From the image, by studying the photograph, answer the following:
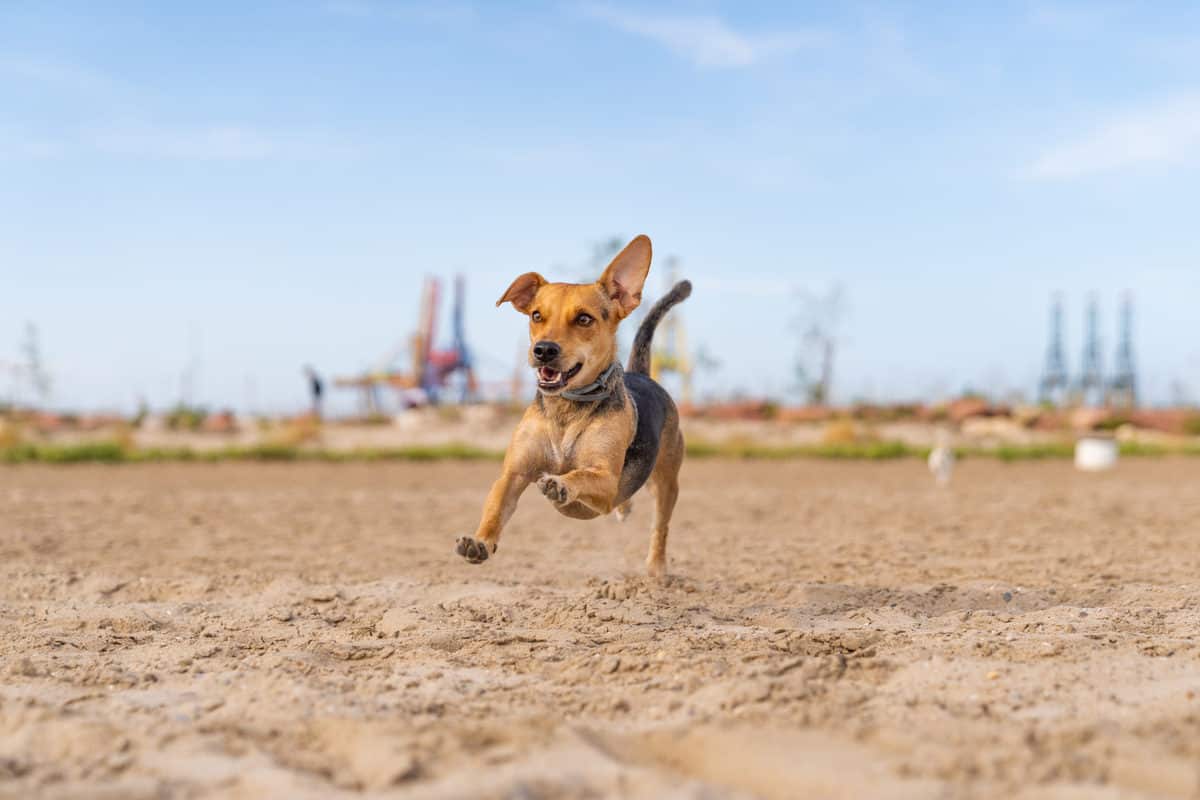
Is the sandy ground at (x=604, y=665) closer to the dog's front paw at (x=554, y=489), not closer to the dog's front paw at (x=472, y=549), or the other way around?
the dog's front paw at (x=472, y=549)

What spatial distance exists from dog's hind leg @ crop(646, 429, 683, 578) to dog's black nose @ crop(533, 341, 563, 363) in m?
1.25

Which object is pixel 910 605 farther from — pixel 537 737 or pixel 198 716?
pixel 198 716

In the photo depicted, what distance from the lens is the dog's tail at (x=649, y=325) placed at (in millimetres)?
5129

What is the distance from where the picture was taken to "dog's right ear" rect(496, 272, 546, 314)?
13.6 ft

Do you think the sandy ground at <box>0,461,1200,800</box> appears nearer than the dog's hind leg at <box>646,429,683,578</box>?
Yes

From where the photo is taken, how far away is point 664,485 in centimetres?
532

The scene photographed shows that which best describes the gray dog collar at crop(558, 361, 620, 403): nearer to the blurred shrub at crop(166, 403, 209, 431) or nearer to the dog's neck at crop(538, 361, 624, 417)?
the dog's neck at crop(538, 361, 624, 417)

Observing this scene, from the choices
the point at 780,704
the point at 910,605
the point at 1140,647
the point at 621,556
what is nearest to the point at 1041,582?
the point at 910,605

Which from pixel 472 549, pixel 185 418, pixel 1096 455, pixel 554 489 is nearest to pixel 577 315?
pixel 554 489

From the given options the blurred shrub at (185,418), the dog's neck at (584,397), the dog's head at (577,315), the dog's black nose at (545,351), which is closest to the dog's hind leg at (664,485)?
the dog's neck at (584,397)

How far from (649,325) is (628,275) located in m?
0.97

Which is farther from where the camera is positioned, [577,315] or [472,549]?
[577,315]

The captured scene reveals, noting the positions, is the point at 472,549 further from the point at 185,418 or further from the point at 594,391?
the point at 185,418

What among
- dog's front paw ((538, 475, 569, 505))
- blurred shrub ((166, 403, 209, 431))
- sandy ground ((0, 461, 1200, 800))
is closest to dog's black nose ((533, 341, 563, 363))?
dog's front paw ((538, 475, 569, 505))
